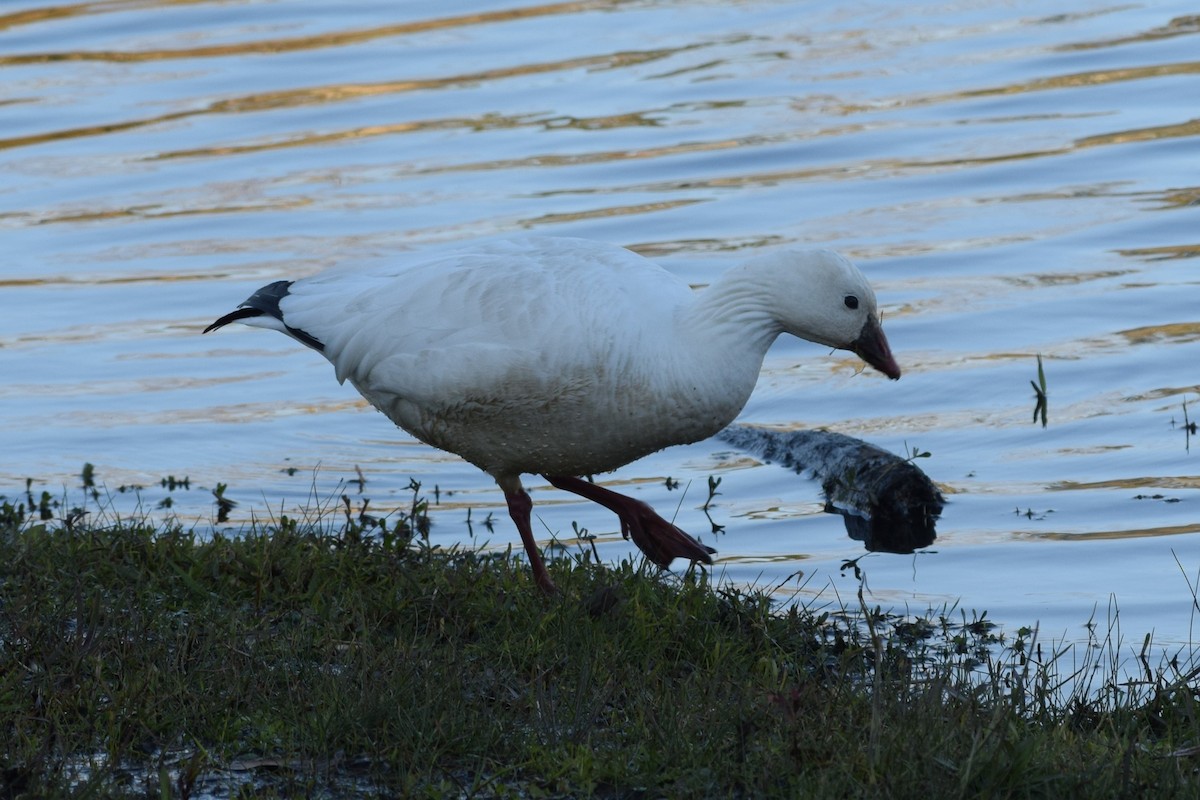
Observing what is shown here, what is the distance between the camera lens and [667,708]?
14.4 ft

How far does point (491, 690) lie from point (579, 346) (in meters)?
1.33

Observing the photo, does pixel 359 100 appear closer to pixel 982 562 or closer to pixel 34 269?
pixel 34 269

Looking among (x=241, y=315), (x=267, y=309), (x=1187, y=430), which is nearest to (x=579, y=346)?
(x=267, y=309)

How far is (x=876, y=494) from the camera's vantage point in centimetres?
742

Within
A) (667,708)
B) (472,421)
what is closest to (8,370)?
(472,421)

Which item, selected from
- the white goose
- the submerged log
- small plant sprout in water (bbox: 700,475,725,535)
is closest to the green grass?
the white goose

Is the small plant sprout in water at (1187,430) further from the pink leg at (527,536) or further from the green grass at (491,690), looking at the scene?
the pink leg at (527,536)

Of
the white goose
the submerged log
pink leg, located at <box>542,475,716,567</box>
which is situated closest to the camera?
the white goose

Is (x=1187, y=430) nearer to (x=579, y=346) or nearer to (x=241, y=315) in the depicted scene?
(x=579, y=346)

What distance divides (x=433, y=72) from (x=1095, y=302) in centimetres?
816

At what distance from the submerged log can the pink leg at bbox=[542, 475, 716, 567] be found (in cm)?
124

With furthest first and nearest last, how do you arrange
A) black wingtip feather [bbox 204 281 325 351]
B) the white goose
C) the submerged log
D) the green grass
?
the submerged log
black wingtip feather [bbox 204 281 325 351]
the white goose
the green grass

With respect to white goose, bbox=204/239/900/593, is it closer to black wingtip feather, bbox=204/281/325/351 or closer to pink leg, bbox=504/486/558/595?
pink leg, bbox=504/486/558/595

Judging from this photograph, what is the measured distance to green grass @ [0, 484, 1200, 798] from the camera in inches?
158
